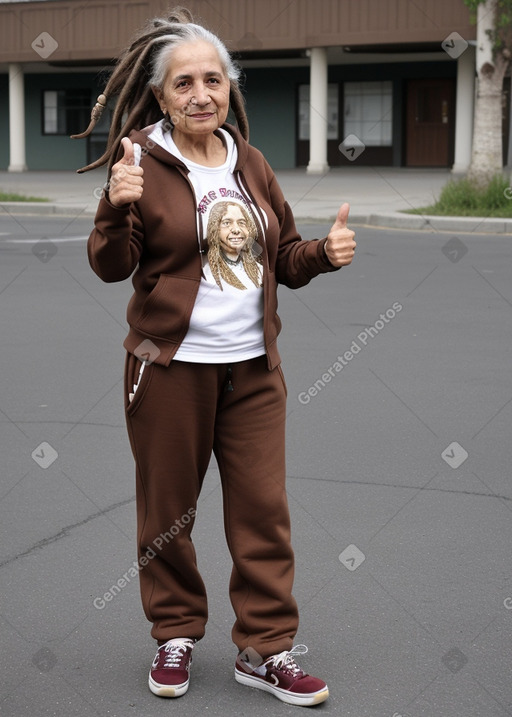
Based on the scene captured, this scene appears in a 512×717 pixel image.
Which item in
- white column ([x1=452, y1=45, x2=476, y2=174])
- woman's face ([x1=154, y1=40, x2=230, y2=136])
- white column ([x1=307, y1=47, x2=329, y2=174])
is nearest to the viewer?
woman's face ([x1=154, y1=40, x2=230, y2=136])

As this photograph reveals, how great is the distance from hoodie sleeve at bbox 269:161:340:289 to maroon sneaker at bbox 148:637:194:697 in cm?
111

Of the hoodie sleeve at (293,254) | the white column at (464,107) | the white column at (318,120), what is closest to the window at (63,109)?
the white column at (318,120)

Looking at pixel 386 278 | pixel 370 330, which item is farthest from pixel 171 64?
pixel 386 278

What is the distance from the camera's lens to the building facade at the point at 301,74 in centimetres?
2803

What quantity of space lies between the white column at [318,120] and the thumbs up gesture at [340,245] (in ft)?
85.4

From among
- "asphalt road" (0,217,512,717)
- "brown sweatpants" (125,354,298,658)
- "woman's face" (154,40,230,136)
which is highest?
"woman's face" (154,40,230,136)

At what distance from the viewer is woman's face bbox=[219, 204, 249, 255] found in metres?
3.13

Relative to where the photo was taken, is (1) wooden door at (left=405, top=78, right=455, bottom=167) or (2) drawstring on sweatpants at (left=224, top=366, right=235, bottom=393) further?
(1) wooden door at (left=405, top=78, right=455, bottom=167)

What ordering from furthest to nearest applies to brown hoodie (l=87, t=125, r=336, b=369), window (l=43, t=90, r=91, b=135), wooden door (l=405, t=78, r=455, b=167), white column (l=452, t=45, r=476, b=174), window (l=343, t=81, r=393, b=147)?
window (l=43, t=90, r=91, b=135) < window (l=343, t=81, r=393, b=147) < wooden door (l=405, t=78, r=455, b=167) < white column (l=452, t=45, r=476, b=174) < brown hoodie (l=87, t=125, r=336, b=369)

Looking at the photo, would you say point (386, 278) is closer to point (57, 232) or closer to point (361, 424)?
point (361, 424)

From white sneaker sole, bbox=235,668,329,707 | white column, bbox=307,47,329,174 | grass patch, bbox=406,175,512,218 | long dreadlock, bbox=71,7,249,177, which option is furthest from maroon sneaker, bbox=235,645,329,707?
white column, bbox=307,47,329,174

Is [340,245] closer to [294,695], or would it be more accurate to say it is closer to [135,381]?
[135,381]

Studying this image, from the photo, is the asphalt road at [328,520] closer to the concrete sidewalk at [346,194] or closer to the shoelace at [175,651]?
the shoelace at [175,651]

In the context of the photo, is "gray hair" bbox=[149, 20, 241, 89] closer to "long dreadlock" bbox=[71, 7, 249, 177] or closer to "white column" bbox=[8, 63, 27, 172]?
"long dreadlock" bbox=[71, 7, 249, 177]
